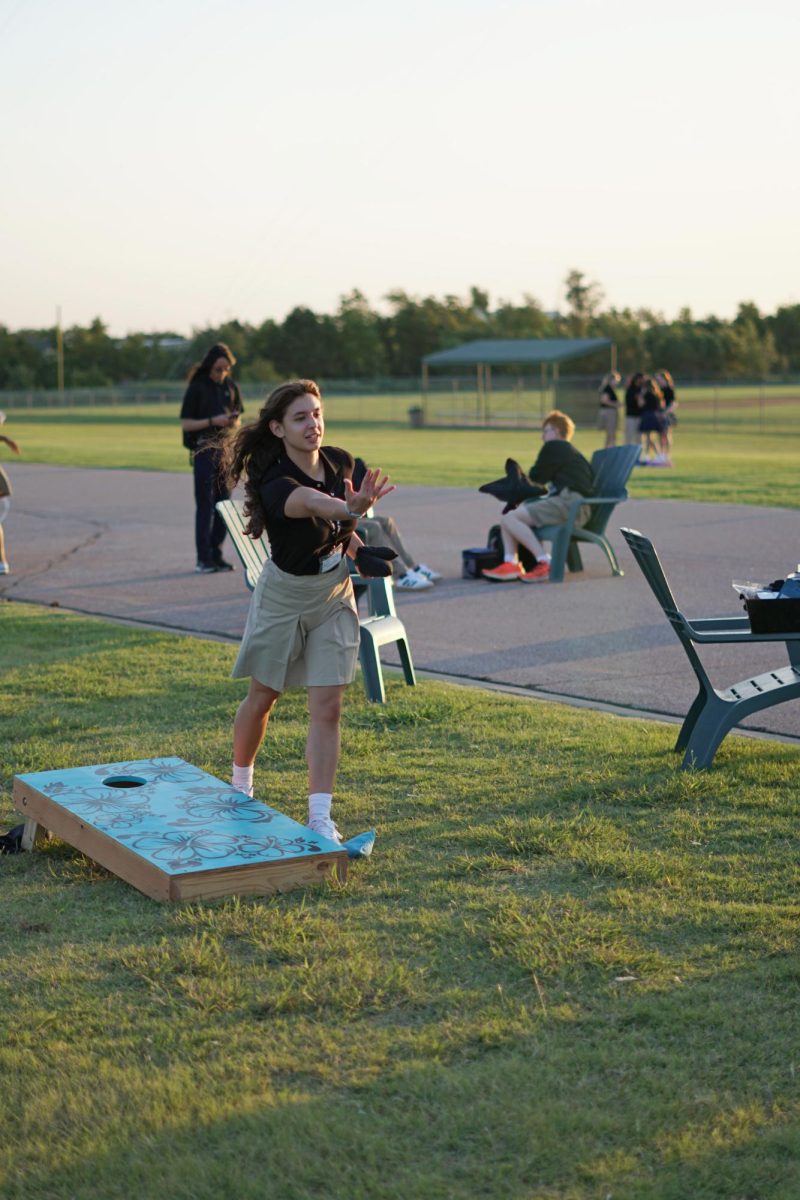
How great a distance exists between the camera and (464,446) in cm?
4156

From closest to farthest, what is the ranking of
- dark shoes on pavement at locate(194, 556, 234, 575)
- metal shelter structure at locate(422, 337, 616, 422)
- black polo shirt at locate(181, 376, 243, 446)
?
black polo shirt at locate(181, 376, 243, 446) < dark shoes on pavement at locate(194, 556, 234, 575) < metal shelter structure at locate(422, 337, 616, 422)

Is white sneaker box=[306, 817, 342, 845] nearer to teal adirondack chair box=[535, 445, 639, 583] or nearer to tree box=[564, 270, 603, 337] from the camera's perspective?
teal adirondack chair box=[535, 445, 639, 583]

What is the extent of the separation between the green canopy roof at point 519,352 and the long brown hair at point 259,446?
194ft

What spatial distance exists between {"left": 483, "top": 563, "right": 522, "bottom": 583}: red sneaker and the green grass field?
24.1 ft

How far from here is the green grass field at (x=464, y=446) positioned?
972 inches

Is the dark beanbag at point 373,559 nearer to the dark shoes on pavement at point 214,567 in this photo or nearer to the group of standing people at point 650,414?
the dark shoes on pavement at point 214,567

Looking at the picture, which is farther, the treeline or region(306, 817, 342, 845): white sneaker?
the treeline

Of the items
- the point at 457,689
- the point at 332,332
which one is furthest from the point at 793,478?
the point at 332,332

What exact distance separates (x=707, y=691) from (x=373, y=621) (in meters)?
2.59

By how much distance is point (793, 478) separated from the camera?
81.9 ft

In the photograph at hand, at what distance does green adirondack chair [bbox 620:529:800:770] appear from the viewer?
261 inches

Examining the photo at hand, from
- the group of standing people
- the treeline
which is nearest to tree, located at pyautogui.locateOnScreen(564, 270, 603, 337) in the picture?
the treeline

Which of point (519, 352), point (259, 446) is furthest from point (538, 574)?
point (519, 352)

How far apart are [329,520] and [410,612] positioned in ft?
21.0
